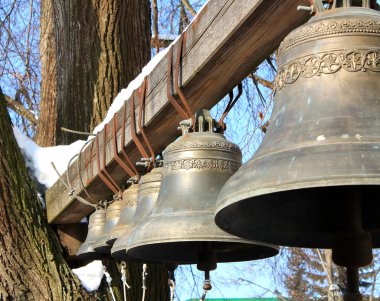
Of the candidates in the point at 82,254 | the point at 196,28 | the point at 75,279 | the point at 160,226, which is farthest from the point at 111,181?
the point at 160,226

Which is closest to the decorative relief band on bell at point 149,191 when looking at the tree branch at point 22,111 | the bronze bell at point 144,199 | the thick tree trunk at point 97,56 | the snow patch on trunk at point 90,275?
the bronze bell at point 144,199

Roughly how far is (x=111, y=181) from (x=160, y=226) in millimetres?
1623

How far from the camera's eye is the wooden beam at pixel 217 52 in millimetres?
2697

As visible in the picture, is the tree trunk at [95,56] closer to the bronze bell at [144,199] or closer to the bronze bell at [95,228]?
the bronze bell at [95,228]

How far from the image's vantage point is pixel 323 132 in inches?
73.0

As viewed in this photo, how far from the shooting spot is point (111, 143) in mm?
4043

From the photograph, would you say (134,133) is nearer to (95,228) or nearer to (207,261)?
(95,228)

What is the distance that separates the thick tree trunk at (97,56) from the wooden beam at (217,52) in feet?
6.40

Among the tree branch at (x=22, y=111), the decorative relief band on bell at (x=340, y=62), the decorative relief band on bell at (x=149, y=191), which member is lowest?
the decorative relief band on bell at (x=340, y=62)

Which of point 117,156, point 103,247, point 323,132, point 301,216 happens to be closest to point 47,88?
point 117,156

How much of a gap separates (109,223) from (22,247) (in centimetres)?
90

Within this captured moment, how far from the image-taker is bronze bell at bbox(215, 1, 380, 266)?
1.77 m

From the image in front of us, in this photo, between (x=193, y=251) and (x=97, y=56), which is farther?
(x=97, y=56)

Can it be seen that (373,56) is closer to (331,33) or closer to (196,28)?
(331,33)
